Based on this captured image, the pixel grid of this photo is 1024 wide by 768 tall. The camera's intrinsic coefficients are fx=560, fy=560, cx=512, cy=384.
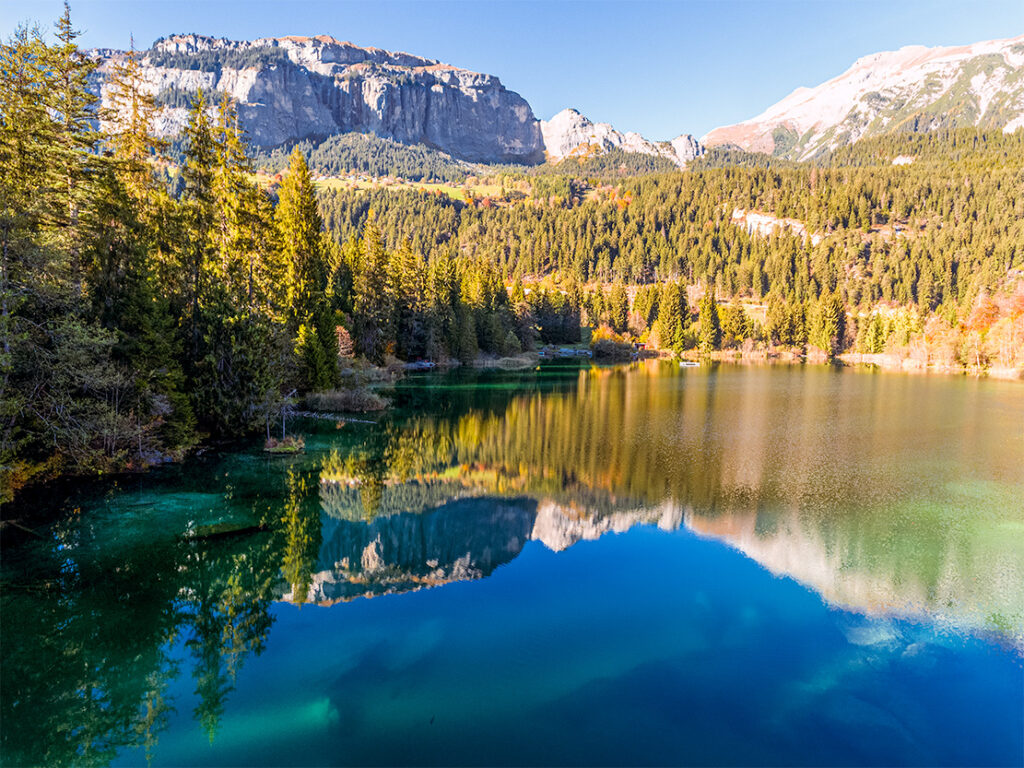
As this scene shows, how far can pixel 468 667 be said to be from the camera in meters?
11.3

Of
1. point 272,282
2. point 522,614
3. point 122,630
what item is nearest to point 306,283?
point 272,282

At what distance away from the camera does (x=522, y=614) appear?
13.8 meters

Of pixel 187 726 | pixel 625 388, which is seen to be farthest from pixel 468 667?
pixel 625 388

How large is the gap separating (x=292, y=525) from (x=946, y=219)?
677ft

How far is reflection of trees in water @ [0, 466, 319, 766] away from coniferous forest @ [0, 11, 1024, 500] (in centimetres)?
563

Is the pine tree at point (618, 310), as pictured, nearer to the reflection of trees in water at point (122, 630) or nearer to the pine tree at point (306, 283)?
the pine tree at point (306, 283)

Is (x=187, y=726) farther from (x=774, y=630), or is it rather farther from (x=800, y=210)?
(x=800, y=210)

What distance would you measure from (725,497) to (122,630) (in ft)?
66.2

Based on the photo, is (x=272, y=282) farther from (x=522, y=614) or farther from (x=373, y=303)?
(x=373, y=303)

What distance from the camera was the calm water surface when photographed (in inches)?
373

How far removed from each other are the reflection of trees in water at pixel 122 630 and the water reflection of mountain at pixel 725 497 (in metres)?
2.21

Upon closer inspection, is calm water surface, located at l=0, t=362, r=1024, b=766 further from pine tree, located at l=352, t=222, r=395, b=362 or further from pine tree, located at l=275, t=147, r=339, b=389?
pine tree, located at l=352, t=222, r=395, b=362

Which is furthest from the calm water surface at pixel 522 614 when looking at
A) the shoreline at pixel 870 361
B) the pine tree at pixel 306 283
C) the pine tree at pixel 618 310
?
the pine tree at pixel 618 310

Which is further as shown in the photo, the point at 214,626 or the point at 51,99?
the point at 51,99
